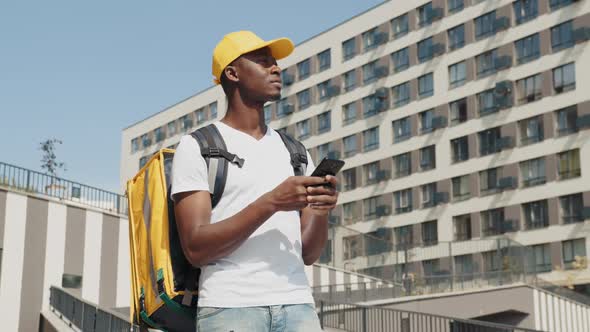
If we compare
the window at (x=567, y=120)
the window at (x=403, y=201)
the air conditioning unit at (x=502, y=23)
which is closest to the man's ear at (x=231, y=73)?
the window at (x=567, y=120)

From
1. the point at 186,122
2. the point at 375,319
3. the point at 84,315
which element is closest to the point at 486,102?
the point at 186,122

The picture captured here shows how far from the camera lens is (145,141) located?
95000mm

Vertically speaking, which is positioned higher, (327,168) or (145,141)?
(145,141)

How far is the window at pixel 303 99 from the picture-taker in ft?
251

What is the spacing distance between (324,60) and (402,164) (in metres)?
12.8

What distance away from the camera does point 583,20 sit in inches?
2125

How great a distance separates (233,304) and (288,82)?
247ft

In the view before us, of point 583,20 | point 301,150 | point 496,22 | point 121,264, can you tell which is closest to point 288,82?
point 496,22

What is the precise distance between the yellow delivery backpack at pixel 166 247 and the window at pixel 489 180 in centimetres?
5661

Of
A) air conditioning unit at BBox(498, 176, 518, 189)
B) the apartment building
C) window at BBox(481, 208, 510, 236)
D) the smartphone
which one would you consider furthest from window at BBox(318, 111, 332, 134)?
the smartphone

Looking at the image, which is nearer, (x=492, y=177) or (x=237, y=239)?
(x=237, y=239)

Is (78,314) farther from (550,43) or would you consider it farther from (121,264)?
(550,43)

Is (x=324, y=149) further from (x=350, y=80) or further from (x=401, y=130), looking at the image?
(x=401, y=130)

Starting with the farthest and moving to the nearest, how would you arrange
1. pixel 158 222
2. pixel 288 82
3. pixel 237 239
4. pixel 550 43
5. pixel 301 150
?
1. pixel 288 82
2. pixel 550 43
3. pixel 301 150
4. pixel 158 222
5. pixel 237 239
